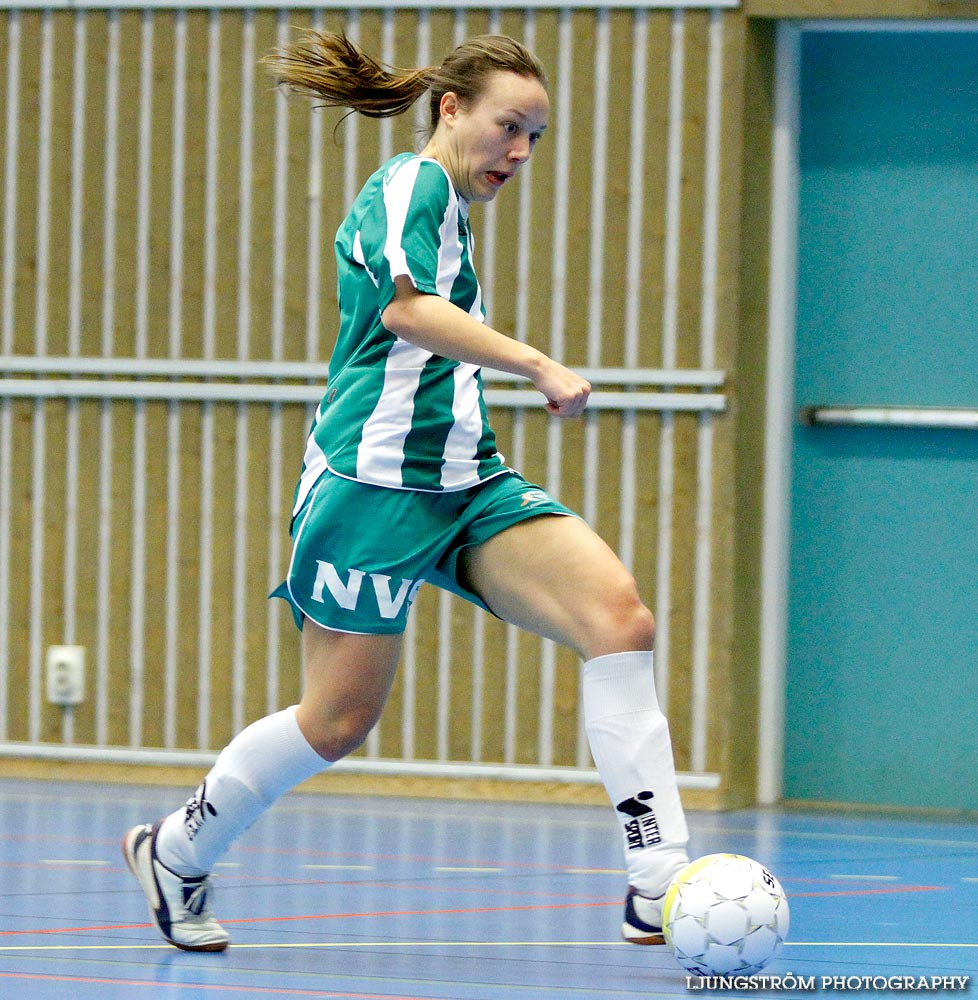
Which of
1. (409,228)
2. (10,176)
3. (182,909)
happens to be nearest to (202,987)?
(182,909)

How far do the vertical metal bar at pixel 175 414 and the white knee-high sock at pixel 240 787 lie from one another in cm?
436

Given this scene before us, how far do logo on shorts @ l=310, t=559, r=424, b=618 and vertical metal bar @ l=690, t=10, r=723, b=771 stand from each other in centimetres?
401

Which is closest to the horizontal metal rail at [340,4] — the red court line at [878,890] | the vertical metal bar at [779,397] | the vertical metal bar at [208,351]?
the vertical metal bar at [208,351]

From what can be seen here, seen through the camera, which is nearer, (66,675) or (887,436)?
(887,436)

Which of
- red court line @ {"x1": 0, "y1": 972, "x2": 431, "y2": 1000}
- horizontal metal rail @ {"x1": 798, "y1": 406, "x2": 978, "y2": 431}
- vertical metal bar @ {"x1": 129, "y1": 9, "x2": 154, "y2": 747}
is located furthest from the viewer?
vertical metal bar @ {"x1": 129, "y1": 9, "x2": 154, "y2": 747}

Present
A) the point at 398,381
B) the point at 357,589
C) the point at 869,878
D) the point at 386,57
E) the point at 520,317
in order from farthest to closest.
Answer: the point at 386,57 < the point at 520,317 < the point at 869,878 < the point at 398,381 < the point at 357,589

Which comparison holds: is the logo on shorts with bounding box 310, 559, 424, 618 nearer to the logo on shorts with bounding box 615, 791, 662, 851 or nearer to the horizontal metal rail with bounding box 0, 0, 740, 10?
the logo on shorts with bounding box 615, 791, 662, 851

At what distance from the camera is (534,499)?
3.77 meters

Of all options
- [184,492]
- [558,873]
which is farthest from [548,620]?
[184,492]

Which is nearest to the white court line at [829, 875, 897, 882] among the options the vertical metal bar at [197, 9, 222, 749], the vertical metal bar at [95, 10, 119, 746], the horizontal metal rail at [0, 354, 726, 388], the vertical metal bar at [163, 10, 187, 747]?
the horizontal metal rail at [0, 354, 726, 388]

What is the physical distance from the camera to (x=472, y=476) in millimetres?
3828

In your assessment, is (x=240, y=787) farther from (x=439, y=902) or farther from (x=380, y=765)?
(x=380, y=765)

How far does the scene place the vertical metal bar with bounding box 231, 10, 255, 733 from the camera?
8125 mm

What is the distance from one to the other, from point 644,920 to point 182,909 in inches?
36.0
